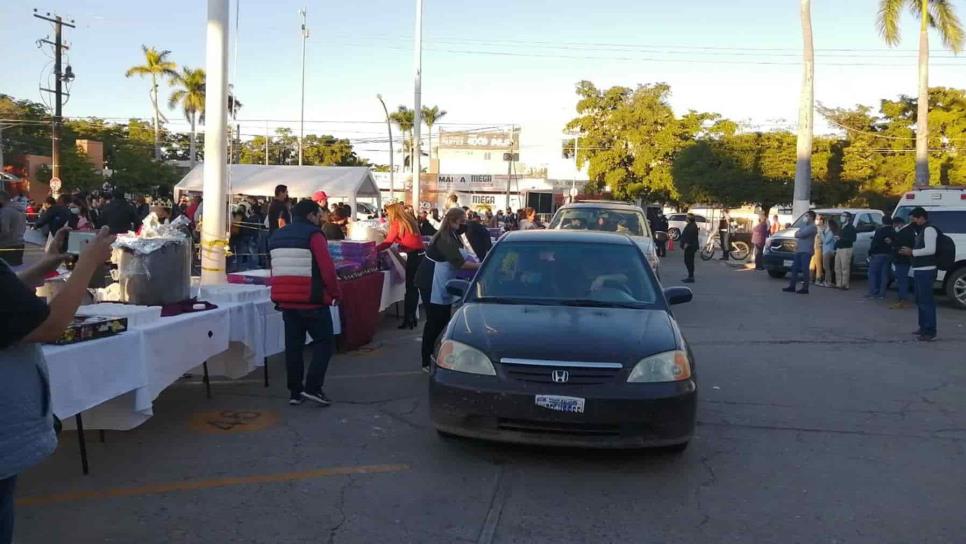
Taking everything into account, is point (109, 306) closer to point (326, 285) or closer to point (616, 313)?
point (326, 285)

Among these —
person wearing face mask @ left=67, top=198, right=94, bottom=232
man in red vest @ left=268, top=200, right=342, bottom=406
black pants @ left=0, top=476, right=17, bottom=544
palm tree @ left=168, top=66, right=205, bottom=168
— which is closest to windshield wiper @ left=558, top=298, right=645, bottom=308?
man in red vest @ left=268, top=200, right=342, bottom=406

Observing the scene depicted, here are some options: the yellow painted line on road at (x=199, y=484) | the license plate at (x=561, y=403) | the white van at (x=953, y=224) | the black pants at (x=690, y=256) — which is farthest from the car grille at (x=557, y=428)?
the black pants at (x=690, y=256)

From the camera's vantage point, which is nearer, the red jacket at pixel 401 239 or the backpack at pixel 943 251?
the backpack at pixel 943 251

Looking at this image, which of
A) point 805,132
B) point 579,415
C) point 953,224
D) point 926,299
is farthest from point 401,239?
point 805,132

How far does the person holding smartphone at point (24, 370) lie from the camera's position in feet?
8.21

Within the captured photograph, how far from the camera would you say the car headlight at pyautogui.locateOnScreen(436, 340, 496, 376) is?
17.0 ft

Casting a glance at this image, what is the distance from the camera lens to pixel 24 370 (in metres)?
2.64

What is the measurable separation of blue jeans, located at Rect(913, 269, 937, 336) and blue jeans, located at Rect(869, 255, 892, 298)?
5.03m

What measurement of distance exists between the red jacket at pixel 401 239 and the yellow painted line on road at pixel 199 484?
5840mm

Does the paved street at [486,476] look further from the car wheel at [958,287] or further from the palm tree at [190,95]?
the palm tree at [190,95]

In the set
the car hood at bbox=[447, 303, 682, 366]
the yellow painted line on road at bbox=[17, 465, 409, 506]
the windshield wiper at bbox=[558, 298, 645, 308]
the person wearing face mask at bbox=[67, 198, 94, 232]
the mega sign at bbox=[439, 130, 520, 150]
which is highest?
the mega sign at bbox=[439, 130, 520, 150]

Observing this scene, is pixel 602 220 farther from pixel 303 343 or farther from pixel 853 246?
pixel 303 343

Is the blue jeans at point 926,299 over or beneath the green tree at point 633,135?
beneath

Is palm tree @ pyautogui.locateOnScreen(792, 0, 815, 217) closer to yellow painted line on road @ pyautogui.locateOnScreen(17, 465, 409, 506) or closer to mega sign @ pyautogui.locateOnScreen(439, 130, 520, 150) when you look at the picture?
yellow painted line on road @ pyautogui.locateOnScreen(17, 465, 409, 506)
